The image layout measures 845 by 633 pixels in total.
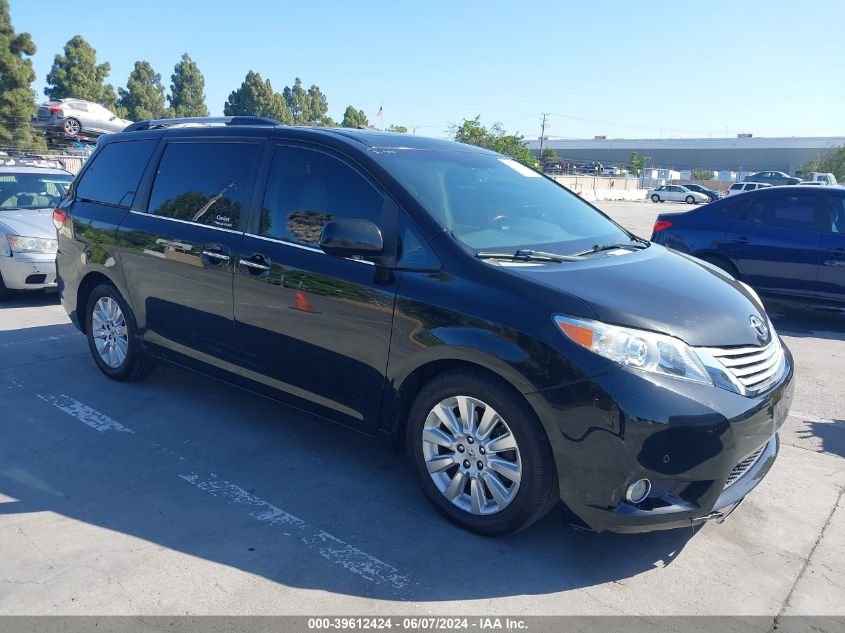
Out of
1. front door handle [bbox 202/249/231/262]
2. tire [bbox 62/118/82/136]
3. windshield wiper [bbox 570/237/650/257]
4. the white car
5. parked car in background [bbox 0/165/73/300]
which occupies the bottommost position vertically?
parked car in background [bbox 0/165/73/300]

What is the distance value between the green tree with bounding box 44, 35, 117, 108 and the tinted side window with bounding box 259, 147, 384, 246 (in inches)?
1888

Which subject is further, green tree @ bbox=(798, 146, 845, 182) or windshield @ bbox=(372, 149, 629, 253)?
green tree @ bbox=(798, 146, 845, 182)

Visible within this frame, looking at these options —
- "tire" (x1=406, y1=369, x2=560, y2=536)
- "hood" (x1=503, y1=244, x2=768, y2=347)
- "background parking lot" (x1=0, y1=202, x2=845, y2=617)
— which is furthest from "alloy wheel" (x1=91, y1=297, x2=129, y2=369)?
"hood" (x1=503, y1=244, x2=768, y2=347)

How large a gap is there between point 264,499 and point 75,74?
165 ft

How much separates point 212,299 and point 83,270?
1763mm

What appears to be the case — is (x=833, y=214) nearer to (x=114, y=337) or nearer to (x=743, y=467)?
(x=743, y=467)

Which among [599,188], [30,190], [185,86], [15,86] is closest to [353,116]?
[185,86]

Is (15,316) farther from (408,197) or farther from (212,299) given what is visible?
(408,197)

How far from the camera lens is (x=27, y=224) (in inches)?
338

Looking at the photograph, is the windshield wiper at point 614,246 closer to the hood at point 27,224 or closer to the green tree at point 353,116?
the hood at point 27,224

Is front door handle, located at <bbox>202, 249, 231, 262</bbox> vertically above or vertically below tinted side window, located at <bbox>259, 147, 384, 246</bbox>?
below

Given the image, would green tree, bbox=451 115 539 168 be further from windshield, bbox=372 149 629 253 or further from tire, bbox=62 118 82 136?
windshield, bbox=372 149 629 253

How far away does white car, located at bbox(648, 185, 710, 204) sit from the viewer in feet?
166

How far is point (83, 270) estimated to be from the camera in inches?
222
